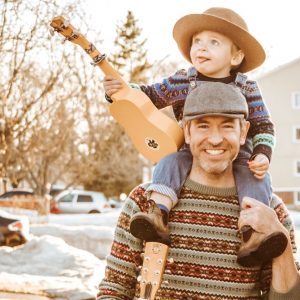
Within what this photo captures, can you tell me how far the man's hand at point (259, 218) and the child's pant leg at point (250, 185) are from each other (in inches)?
2.9

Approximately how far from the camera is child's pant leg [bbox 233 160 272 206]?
2.61m

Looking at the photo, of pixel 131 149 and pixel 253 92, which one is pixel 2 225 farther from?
pixel 131 149

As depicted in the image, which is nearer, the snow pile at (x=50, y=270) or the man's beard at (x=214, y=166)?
the man's beard at (x=214, y=166)

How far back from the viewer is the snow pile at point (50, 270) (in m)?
8.52

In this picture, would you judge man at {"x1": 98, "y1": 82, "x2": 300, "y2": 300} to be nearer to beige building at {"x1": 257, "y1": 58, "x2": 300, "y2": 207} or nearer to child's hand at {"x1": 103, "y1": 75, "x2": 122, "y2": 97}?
child's hand at {"x1": 103, "y1": 75, "x2": 122, "y2": 97}

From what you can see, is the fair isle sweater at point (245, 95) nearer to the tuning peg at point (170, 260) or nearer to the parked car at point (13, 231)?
the tuning peg at point (170, 260)

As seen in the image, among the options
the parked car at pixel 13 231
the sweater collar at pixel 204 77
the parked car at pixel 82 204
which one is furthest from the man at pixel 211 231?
the parked car at pixel 82 204

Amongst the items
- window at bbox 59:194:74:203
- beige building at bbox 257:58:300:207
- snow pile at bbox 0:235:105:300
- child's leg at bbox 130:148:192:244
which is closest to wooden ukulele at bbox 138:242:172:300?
child's leg at bbox 130:148:192:244

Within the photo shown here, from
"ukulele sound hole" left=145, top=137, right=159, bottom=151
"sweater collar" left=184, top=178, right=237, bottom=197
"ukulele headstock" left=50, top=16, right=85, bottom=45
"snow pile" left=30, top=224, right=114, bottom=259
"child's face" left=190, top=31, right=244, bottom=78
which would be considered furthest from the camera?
"snow pile" left=30, top=224, right=114, bottom=259

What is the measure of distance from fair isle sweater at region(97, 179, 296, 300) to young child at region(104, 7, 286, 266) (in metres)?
0.06

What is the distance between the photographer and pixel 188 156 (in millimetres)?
2773

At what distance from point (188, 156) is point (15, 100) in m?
9.90

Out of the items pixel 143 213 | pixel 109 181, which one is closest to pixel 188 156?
pixel 143 213

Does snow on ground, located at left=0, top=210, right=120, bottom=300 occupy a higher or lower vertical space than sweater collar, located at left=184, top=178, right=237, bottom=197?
lower
